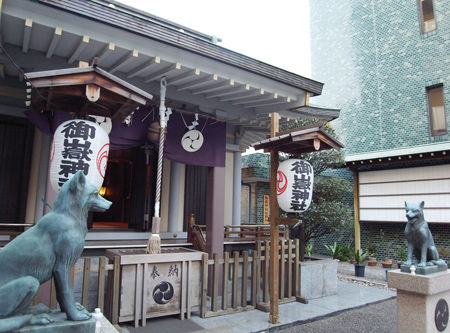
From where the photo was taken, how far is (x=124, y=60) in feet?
19.4

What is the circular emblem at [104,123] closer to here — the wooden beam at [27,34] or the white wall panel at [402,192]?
the wooden beam at [27,34]

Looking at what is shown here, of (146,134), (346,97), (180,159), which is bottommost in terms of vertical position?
(180,159)

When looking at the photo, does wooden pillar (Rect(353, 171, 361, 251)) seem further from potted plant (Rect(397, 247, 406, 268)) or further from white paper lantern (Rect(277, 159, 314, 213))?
white paper lantern (Rect(277, 159, 314, 213))

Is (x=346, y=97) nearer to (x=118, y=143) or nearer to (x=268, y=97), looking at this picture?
(x=268, y=97)

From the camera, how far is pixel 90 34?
508 cm

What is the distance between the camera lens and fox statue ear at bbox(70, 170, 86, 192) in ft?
9.09

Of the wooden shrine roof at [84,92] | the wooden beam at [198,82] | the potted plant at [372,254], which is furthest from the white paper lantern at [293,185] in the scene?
the potted plant at [372,254]

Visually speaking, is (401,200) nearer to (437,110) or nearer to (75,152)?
(437,110)

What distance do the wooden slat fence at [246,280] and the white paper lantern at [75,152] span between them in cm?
298

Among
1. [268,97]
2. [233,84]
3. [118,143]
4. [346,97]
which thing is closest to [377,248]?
[346,97]

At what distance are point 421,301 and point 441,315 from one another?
2.37ft

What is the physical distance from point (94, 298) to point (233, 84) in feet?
16.9

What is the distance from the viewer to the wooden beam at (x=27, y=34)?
4578 mm

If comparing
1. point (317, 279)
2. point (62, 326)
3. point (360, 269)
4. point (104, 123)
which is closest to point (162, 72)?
point (104, 123)
